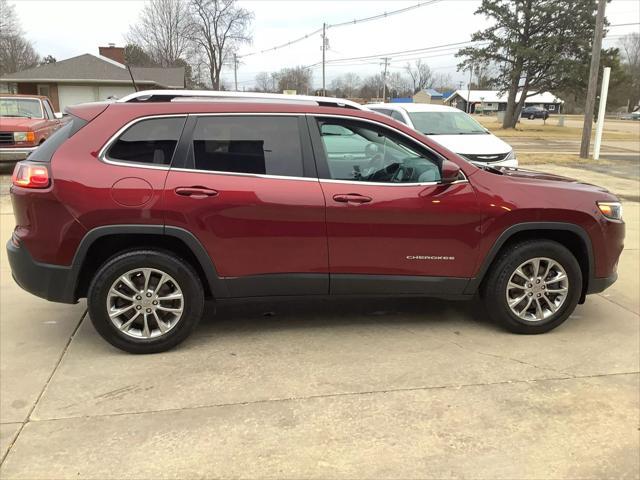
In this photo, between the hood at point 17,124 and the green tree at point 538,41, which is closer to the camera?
the hood at point 17,124

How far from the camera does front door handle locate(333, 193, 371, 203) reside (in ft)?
12.5

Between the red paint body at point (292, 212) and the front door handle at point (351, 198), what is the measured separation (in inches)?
0.9

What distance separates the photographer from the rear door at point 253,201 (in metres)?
3.69

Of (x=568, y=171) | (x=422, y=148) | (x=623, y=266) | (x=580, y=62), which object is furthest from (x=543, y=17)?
(x=422, y=148)

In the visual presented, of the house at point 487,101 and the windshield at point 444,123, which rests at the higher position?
the house at point 487,101

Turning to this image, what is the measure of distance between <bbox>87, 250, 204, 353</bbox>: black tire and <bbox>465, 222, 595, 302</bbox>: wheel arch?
6.73ft

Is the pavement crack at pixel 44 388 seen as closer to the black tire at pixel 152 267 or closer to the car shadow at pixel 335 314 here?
the black tire at pixel 152 267

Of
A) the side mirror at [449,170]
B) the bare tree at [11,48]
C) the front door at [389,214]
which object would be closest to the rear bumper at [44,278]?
the front door at [389,214]

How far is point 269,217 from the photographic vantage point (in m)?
3.75

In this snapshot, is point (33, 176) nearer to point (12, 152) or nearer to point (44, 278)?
Result: point (44, 278)

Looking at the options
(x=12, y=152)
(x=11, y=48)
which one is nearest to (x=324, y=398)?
(x=12, y=152)

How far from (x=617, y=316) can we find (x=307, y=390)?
3.01 meters

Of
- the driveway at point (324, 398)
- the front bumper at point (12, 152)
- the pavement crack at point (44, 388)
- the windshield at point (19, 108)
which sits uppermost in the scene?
the windshield at point (19, 108)

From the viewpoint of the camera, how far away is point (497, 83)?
131ft
